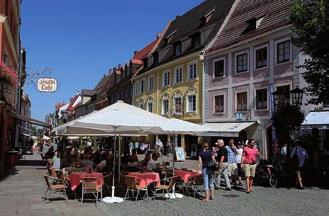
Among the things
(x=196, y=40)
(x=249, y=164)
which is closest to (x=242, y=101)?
(x=196, y=40)

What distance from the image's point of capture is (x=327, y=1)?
16.2 meters

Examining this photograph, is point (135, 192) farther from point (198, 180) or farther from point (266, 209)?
point (266, 209)

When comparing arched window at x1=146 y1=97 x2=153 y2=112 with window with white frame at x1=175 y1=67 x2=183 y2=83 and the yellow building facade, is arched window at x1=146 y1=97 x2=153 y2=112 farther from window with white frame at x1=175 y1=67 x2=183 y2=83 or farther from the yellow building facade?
window with white frame at x1=175 y1=67 x2=183 y2=83

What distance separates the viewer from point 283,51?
2836 cm

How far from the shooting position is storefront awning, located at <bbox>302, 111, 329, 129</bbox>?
75.8 feet

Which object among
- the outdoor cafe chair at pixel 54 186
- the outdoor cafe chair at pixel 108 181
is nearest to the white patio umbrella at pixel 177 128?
the outdoor cafe chair at pixel 108 181

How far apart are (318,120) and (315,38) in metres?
8.13

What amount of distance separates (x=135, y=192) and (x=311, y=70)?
7974 mm

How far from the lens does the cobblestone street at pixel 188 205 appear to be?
11.1m

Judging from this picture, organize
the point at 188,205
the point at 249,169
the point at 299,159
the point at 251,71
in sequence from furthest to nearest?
1. the point at 251,71
2. the point at 299,159
3. the point at 249,169
4. the point at 188,205

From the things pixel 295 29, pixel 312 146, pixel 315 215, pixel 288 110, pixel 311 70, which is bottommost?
pixel 315 215

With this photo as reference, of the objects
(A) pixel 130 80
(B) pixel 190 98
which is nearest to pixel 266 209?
(B) pixel 190 98

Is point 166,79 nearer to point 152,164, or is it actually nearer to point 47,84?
point 47,84

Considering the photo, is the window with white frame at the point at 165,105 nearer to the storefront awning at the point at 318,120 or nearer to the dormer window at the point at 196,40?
the dormer window at the point at 196,40
